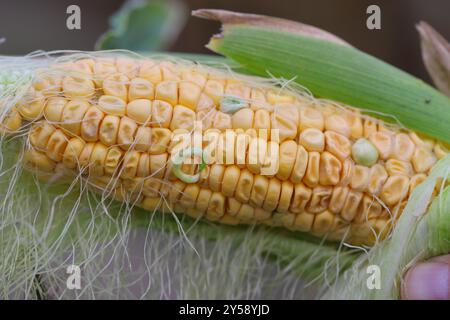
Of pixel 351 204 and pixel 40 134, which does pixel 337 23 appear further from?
pixel 40 134

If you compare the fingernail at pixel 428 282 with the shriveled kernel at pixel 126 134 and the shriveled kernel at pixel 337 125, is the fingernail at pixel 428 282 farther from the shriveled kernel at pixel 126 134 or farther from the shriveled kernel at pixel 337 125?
the shriveled kernel at pixel 126 134

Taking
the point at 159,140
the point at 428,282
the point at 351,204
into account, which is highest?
the point at 159,140

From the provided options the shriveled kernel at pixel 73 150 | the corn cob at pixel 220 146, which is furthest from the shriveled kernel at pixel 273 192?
the shriveled kernel at pixel 73 150

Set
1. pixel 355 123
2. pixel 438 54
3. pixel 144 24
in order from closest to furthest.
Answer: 1. pixel 355 123
2. pixel 438 54
3. pixel 144 24

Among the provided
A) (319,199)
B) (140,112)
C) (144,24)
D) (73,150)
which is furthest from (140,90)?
(144,24)

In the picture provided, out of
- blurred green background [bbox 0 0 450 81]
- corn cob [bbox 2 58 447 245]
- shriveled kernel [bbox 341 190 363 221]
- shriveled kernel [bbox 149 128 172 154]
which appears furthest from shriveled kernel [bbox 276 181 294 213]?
blurred green background [bbox 0 0 450 81]

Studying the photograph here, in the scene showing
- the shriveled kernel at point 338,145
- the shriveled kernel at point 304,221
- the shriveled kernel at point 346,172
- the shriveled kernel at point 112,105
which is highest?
the shriveled kernel at point 112,105
